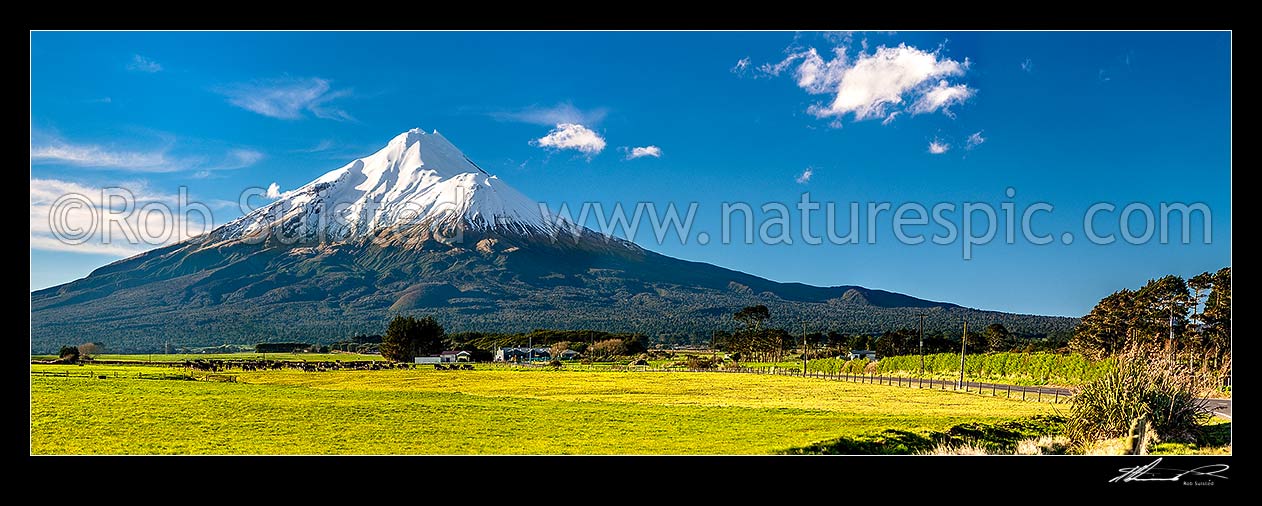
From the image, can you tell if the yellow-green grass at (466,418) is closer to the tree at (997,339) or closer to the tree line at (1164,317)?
A: the tree line at (1164,317)

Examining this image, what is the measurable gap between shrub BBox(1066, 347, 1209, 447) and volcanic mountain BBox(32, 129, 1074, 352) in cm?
7276

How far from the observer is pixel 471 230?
129m

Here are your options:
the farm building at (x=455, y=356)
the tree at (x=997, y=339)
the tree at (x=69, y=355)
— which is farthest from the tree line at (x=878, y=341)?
the tree at (x=69, y=355)

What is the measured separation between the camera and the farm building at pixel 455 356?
6234cm

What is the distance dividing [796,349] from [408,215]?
75613 mm

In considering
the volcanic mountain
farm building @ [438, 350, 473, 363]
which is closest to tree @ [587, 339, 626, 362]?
farm building @ [438, 350, 473, 363]

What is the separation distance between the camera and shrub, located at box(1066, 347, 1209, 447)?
1172 centimetres

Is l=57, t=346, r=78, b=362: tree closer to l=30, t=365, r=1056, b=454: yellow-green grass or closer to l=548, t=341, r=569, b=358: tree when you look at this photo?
l=30, t=365, r=1056, b=454: yellow-green grass
